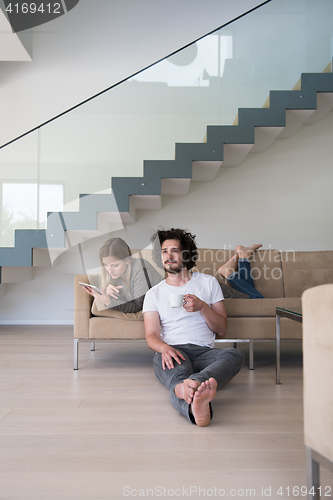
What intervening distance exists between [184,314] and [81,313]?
29.8 inches

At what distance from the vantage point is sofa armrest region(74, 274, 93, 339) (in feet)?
7.86

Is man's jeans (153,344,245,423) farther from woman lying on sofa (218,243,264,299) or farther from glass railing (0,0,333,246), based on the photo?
glass railing (0,0,333,246)

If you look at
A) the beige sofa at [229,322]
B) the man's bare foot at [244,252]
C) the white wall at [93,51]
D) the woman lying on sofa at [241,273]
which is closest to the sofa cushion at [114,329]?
the beige sofa at [229,322]

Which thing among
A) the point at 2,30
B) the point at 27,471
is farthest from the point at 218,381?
the point at 2,30

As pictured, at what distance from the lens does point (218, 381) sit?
1575 mm

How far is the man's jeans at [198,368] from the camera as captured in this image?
1.57 m

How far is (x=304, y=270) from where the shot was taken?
3.10 meters

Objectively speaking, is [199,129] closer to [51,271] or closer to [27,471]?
[51,271]

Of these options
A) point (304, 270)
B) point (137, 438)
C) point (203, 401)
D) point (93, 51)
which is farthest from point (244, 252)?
point (93, 51)

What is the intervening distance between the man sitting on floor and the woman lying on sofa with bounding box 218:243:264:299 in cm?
62

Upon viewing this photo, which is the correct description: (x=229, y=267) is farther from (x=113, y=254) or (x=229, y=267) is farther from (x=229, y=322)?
(x=113, y=254)

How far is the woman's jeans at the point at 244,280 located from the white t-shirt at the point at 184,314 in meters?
0.73

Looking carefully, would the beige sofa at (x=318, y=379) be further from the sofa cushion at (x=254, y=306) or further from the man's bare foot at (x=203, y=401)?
the sofa cushion at (x=254, y=306)

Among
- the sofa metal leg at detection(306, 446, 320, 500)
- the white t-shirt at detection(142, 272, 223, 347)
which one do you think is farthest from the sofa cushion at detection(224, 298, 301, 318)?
the sofa metal leg at detection(306, 446, 320, 500)
